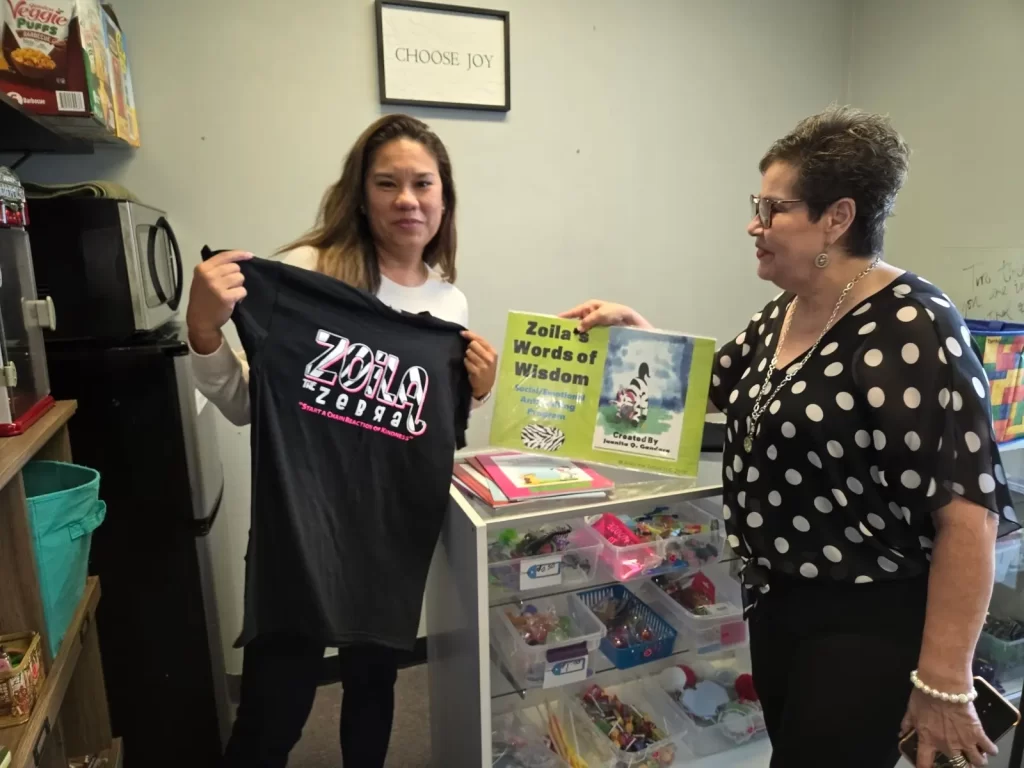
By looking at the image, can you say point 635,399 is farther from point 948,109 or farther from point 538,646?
point 948,109

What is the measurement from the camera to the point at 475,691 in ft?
4.32

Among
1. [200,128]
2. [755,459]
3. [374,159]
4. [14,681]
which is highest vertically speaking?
[200,128]

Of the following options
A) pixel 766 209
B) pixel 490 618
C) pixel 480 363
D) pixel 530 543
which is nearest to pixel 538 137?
pixel 480 363

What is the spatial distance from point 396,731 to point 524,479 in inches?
48.9

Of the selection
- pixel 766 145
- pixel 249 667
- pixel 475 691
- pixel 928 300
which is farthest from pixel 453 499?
pixel 766 145

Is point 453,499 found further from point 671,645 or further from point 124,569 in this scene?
point 124,569

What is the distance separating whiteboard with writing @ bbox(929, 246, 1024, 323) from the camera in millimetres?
2031

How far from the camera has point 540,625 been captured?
151 centimetres

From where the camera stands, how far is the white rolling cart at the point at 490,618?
126 cm

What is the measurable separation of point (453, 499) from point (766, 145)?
76.2 inches

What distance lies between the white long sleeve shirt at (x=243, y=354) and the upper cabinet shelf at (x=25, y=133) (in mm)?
449

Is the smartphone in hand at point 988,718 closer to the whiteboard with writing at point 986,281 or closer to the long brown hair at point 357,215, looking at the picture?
the long brown hair at point 357,215

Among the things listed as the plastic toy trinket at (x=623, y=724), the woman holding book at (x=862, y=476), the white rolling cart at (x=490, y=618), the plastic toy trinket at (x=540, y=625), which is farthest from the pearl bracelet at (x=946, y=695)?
the plastic toy trinket at (x=623, y=724)

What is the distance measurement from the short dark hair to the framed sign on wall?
127 centimetres
